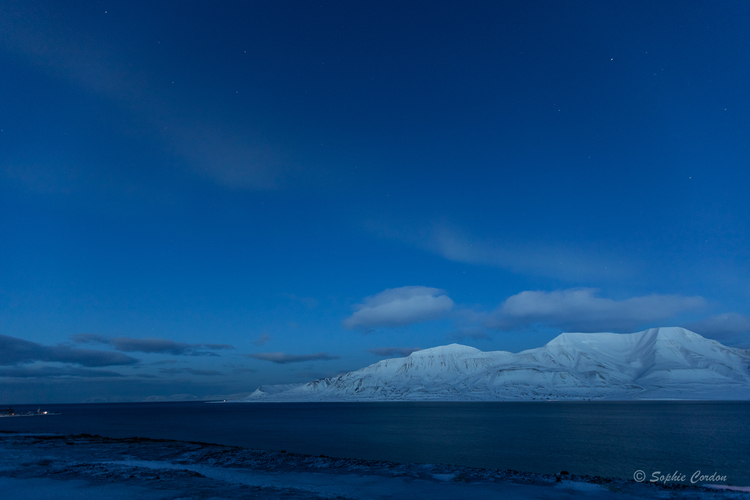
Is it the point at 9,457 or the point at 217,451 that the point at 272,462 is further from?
the point at 9,457

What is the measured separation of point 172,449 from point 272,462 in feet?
54.5

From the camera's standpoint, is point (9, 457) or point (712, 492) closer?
point (712, 492)

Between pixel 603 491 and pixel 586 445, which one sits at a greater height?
pixel 603 491

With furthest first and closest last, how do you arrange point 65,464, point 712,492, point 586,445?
point 586,445 → point 65,464 → point 712,492

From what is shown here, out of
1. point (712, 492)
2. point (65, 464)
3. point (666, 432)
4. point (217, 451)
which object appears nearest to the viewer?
point (712, 492)

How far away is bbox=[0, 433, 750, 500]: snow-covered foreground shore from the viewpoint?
79.3 ft

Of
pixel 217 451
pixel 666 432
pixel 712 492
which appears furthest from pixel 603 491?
pixel 666 432

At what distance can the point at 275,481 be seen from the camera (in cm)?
2845

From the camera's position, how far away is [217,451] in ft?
143

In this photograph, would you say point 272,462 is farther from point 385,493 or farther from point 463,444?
point 463,444

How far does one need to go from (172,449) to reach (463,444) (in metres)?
39.2

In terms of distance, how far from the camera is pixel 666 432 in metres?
77.1

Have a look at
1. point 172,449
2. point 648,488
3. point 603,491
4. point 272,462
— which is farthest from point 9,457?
point 648,488

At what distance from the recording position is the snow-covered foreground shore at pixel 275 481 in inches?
951
